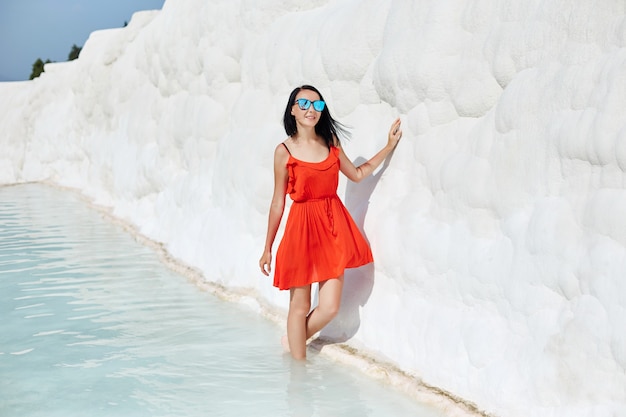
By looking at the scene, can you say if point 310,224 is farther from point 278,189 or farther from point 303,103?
point 303,103

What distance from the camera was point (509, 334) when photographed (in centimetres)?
271

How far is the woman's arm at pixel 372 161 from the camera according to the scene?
11.5 feet

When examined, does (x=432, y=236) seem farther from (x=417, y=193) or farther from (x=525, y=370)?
(x=525, y=370)

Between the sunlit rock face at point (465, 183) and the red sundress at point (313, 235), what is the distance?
241 mm

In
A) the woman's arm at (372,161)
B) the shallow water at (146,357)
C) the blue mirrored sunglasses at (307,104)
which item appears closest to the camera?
the shallow water at (146,357)

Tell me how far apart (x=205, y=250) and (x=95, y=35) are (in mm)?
9665

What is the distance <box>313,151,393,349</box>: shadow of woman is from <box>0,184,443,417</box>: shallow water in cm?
21

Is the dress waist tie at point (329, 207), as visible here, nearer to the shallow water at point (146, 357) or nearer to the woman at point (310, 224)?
the woman at point (310, 224)

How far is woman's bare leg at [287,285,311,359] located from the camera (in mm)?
3414

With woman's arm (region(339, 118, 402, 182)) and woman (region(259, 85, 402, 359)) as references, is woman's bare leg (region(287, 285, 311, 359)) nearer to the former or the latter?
woman (region(259, 85, 402, 359))

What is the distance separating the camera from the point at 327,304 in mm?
3404

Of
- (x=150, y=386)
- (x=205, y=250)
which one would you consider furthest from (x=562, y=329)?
(x=205, y=250)

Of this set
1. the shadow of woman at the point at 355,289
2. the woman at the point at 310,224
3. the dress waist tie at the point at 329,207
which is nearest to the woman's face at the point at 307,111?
the woman at the point at 310,224

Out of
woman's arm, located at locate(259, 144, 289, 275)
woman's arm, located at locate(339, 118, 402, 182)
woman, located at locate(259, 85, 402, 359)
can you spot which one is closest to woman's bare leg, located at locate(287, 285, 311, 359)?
woman, located at locate(259, 85, 402, 359)
